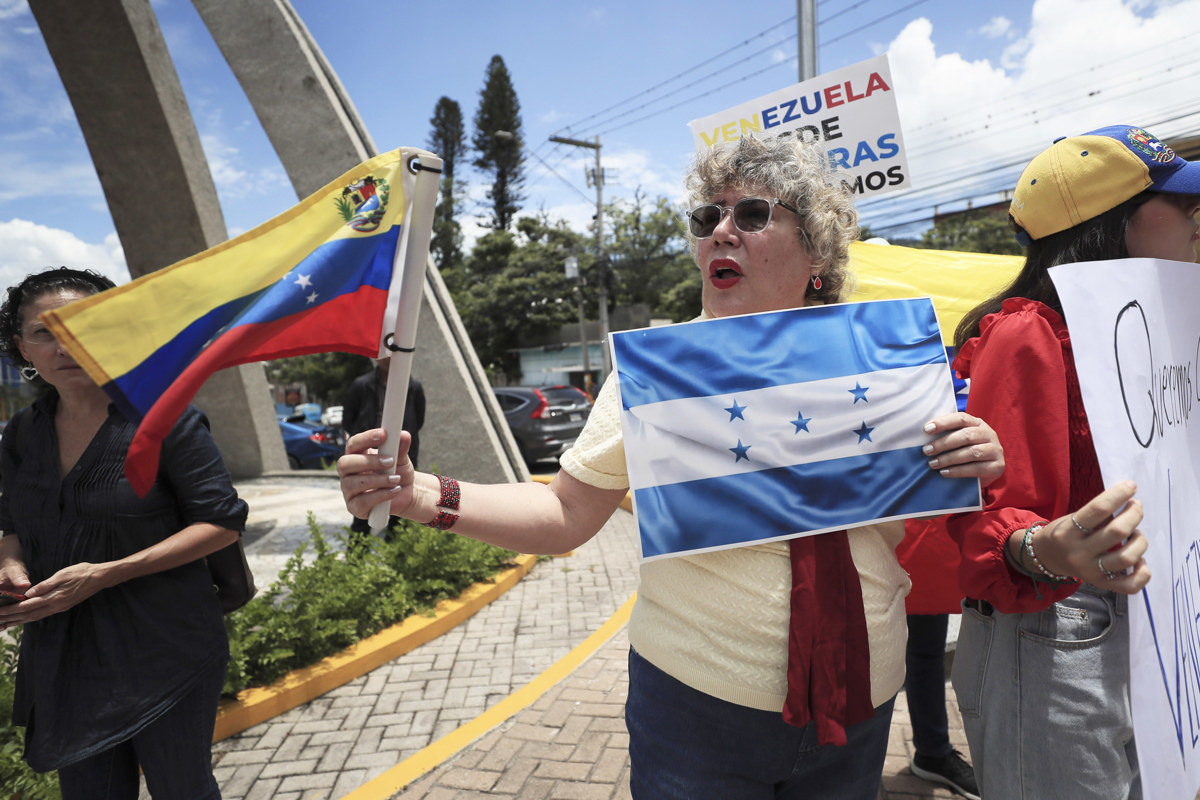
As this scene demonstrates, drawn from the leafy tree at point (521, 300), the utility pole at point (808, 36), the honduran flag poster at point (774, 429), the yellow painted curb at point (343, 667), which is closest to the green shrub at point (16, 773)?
the yellow painted curb at point (343, 667)

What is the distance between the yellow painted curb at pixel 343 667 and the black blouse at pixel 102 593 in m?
1.21

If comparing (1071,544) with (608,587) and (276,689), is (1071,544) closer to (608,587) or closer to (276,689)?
(276,689)

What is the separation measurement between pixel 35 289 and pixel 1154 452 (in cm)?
279

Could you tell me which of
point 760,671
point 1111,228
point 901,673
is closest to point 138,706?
point 760,671

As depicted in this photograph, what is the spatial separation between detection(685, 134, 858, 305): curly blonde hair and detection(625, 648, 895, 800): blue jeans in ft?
3.10

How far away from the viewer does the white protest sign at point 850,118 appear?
169 inches

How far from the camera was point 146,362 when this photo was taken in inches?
49.9

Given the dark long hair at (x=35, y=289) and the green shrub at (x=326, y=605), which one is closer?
the dark long hair at (x=35, y=289)

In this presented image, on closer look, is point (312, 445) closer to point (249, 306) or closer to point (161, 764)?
point (161, 764)

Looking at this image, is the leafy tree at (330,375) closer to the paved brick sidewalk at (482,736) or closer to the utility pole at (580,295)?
the utility pole at (580,295)

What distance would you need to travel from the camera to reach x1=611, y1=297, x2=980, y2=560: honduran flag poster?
4.28 feet

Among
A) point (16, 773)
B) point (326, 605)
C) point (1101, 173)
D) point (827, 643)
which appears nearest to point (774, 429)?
point (827, 643)

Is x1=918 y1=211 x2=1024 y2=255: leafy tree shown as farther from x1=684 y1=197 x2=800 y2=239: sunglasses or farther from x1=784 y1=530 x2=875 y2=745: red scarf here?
x1=784 y1=530 x2=875 y2=745: red scarf

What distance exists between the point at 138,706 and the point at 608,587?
4072 mm
